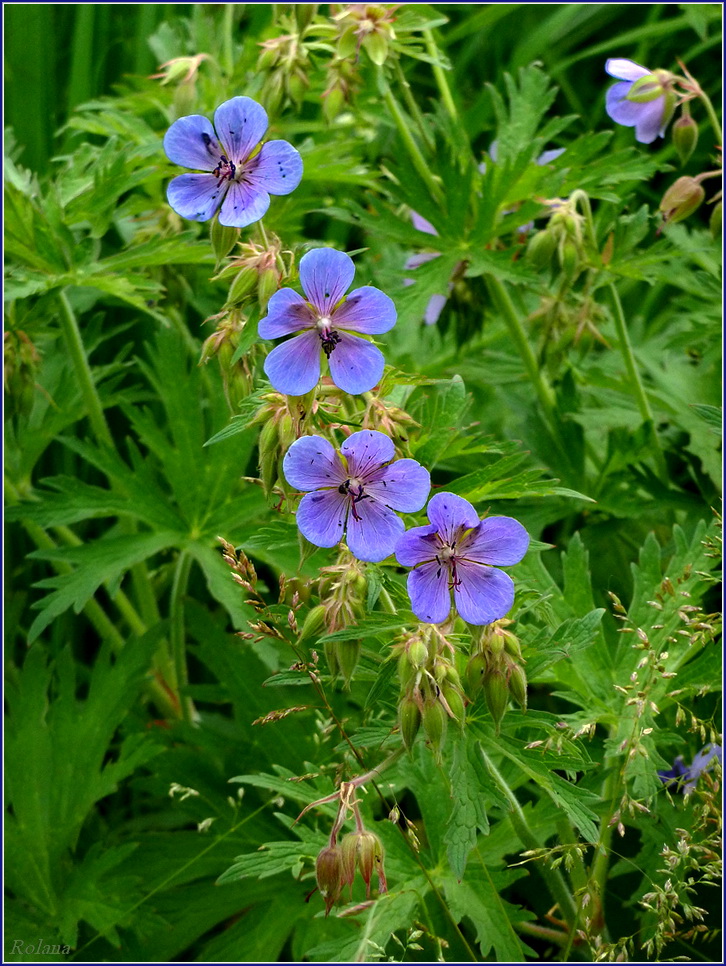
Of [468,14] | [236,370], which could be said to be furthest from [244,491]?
[468,14]

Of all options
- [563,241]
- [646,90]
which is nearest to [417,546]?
[563,241]

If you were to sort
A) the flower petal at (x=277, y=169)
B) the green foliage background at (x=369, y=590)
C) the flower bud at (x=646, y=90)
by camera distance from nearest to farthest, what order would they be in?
the flower petal at (x=277, y=169)
the green foliage background at (x=369, y=590)
the flower bud at (x=646, y=90)

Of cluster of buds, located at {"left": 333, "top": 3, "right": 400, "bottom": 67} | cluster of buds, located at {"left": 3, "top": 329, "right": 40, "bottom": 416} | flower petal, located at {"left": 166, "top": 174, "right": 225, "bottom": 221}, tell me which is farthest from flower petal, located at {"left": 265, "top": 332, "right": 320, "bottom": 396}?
cluster of buds, located at {"left": 3, "top": 329, "right": 40, "bottom": 416}

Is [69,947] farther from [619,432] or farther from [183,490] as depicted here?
[619,432]

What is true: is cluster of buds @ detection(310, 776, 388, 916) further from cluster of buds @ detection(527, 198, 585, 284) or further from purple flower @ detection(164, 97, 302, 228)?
cluster of buds @ detection(527, 198, 585, 284)

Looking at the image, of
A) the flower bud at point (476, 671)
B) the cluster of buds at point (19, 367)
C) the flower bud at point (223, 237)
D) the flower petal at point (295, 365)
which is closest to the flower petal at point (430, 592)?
the flower bud at point (476, 671)

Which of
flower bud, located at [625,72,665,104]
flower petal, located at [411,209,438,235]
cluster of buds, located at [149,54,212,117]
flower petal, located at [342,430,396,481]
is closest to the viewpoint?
flower petal, located at [342,430,396,481]

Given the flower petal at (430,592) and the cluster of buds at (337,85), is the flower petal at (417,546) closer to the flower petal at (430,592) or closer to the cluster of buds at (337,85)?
the flower petal at (430,592)
